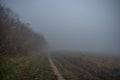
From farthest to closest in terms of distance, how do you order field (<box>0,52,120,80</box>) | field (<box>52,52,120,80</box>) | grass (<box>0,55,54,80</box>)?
field (<box>52,52,120,80</box>) → field (<box>0,52,120,80</box>) → grass (<box>0,55,54,80</box>)

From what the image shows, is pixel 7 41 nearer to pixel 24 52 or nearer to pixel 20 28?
pixel 24 52

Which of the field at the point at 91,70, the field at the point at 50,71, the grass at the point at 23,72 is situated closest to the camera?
the grass at the point at 23,72

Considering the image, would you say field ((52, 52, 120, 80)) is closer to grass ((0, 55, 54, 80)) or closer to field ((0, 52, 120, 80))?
field ((0, 52, 120, 80))

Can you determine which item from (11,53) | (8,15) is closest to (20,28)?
(8,15)

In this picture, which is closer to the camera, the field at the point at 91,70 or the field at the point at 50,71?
the field at the point at 50,71

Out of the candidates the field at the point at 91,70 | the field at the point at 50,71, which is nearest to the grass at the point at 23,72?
the field at the point at 50,71

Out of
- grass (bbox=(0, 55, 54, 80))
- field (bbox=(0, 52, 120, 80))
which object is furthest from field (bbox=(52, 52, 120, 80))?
grass (bbox=(0, 55, 54, 80))

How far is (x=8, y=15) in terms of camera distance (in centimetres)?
4781

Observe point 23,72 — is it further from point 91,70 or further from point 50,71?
point 91,70

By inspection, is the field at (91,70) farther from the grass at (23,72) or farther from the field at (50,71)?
the grass at (23,72)

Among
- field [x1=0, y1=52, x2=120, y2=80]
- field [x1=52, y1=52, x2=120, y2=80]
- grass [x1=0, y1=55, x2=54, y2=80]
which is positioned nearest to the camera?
grass [x1=0, y1=55, x2=54, y2=80]

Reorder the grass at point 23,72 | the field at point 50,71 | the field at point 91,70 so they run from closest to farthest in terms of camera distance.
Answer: the grass at point 23,72, the field at point 50,71, the field at point 91,70

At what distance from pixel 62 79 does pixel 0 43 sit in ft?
74.4

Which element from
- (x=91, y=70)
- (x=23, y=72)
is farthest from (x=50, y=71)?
(x=91, y=70)
